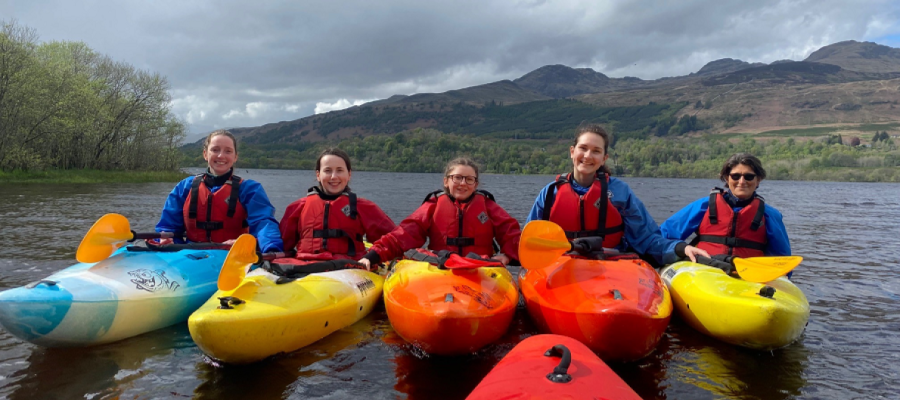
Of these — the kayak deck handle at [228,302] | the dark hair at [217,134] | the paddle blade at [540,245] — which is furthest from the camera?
the dark hair at [217,134]

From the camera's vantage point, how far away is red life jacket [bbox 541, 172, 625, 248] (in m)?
5.29

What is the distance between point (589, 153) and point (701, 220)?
1816mm

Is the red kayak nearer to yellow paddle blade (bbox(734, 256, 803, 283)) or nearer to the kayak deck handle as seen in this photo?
the kayak deck handle

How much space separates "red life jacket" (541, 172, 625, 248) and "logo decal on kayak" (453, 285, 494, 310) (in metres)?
1.65

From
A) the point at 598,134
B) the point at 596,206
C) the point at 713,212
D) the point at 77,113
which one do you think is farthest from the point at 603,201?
the point at 77,113

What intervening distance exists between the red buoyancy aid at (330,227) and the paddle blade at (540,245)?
7.34 ft

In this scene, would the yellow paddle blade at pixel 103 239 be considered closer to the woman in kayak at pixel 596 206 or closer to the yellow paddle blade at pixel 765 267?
the woman in kayak at pixel 596 206

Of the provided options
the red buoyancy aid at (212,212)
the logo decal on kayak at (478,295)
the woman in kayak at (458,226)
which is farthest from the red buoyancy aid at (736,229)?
the red buoyancy aid at (212,212)

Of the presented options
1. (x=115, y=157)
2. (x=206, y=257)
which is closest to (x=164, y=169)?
(x=115, y=157)

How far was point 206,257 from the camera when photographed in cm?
536

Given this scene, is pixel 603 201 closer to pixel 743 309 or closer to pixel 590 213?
pixel 590 213

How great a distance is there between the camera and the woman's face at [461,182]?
17.9 feet

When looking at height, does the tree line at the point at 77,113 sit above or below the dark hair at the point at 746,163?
above

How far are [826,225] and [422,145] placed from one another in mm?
87297
